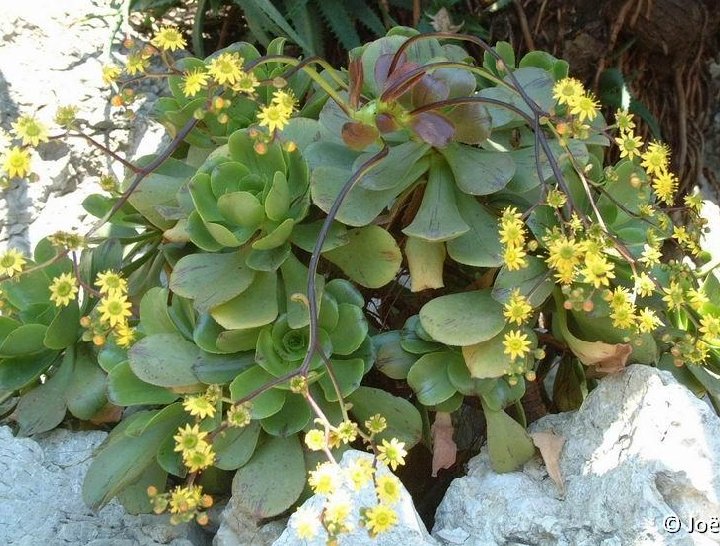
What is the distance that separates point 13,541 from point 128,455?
214 mm

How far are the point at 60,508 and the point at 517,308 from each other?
0.78m

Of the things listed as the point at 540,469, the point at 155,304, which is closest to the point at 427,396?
the point at 540,469

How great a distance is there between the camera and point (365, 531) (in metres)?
1.12

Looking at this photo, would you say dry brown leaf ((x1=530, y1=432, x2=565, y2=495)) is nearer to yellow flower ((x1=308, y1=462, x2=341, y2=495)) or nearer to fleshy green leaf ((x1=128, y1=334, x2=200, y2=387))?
yellow flower ((x1=308, y1=462, x2=341, y2=495))

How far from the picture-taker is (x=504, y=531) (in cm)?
118

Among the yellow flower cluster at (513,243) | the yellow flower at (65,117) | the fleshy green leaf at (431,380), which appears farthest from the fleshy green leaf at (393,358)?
the yellow flower at (65,117)

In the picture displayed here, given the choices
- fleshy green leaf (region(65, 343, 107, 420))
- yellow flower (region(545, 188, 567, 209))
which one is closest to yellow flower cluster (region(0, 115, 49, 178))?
fleshy green leaf (region(65, 343, 107, 420))

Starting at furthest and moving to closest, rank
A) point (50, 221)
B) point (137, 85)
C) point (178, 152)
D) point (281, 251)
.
Answer: point (137, 85) → point (50, 221) → point (178, 152) → point (281, 251)

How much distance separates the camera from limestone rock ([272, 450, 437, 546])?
1.08m

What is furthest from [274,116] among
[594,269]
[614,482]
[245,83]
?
[614,482]

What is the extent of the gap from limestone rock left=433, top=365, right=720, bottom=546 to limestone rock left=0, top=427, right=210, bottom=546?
0.44 m

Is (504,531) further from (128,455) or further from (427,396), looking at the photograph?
(128,455)

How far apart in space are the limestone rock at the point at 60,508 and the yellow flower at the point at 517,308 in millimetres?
593

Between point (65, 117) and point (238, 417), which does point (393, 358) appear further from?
point (65, 117)
